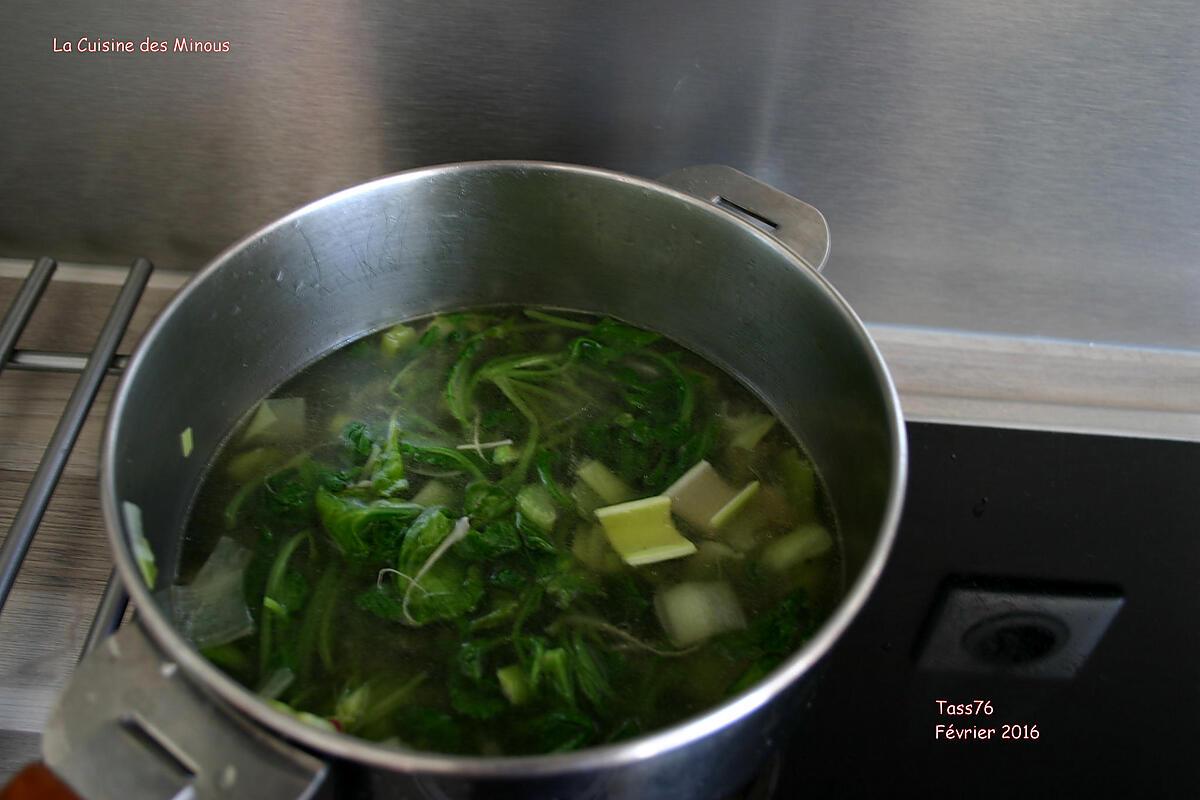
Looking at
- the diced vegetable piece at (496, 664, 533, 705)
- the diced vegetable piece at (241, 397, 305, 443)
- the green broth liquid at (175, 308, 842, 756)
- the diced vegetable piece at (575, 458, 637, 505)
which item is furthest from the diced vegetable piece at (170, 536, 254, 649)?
the diced vegetable piece at (575, 458, 637, 505)

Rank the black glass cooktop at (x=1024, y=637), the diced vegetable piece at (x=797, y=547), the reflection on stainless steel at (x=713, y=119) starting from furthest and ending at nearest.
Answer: the reflection on stainless steel at (x=713, y=119), the diced vegetable piece at (x=797, y=547), the black glass cooktop at (x=1024, y=637)

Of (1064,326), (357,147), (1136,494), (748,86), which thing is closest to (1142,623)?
(1136,494)

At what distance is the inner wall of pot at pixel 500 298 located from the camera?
996mm

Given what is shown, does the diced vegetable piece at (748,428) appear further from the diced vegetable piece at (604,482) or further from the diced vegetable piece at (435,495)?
the diced vegetable piece at (435,495)

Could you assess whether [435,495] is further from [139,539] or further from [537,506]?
[139,539]

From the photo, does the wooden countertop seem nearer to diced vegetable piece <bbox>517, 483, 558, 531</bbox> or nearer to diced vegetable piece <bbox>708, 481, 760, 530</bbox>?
diced vegetable piece <bbox>708, 481, 760, 530</bbox>

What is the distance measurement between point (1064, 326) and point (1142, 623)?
1.70ft

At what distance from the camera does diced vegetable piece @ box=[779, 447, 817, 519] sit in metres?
1.11

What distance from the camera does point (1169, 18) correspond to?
113cm

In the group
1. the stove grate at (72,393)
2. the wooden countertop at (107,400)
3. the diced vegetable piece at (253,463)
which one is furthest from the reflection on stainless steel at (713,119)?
the diced vegetable piece at (253,463)

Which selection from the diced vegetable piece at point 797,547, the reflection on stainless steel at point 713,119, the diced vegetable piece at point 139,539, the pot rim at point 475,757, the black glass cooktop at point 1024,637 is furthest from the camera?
the reflection on stainless steel at point 713,119

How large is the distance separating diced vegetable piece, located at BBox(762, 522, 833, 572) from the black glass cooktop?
0.08 metres

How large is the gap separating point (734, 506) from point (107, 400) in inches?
32.0

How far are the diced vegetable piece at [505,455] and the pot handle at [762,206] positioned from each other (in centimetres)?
35
